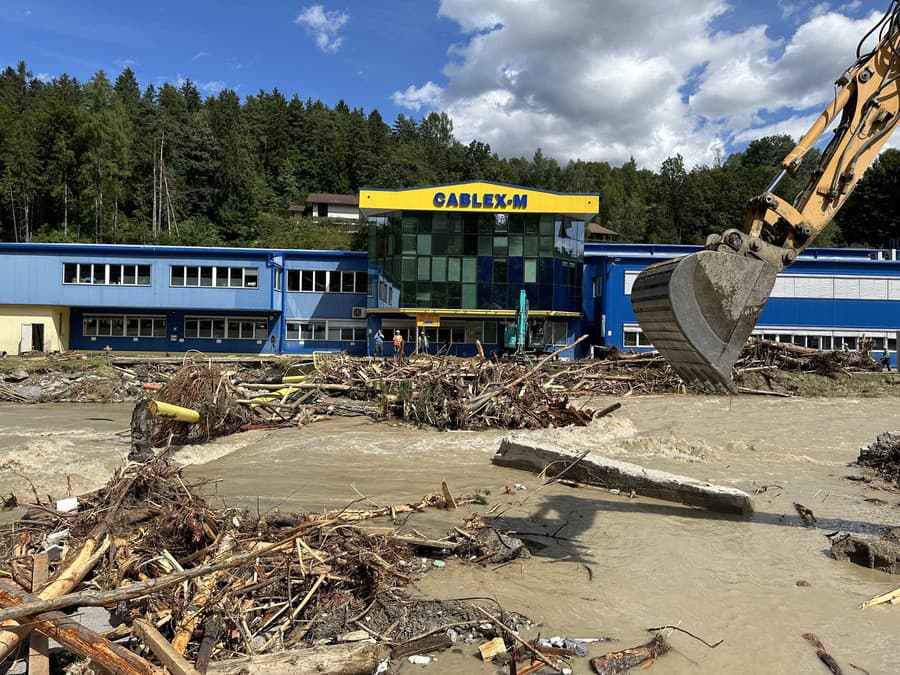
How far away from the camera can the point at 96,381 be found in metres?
26.3

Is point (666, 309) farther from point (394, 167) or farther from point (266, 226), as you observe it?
point (394, 167)

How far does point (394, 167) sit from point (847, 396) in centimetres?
A: 8258

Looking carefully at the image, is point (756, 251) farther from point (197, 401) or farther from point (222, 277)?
point (222, 277)

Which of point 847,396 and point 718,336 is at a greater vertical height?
point 718,336

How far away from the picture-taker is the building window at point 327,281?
4166 cm

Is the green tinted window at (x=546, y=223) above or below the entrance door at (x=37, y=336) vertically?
above

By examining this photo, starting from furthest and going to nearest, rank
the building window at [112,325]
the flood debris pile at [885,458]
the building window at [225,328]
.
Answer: the building window at [225,328]
the building window at [112,325]
the flood debris pile at [885,458]

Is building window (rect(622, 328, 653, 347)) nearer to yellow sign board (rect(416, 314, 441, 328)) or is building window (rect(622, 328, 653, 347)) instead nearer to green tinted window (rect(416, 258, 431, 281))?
yellow sign board (rect(416, 314, 441, 328))

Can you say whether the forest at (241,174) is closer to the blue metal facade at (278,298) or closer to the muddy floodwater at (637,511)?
the blue metal facade at (278,298)

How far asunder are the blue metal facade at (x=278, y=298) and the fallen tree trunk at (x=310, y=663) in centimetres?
3331

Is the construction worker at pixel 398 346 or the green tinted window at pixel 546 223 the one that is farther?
the green tinted window at pixel 546 223

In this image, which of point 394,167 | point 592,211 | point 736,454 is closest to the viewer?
point 736,454

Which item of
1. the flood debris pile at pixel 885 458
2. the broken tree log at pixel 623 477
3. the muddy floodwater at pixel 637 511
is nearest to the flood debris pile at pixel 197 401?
the muddy floodwater at pixel 637 511

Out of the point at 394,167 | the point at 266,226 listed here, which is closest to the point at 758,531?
the point at 266,226
